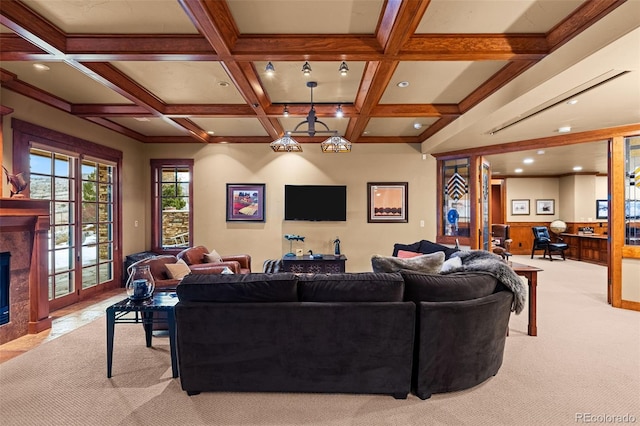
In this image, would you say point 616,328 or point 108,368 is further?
point 616,328

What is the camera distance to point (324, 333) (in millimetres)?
2111

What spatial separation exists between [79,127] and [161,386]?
4176 mm

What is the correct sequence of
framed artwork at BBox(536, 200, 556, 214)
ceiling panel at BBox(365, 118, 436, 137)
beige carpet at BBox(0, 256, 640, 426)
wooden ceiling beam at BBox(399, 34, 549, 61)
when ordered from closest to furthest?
beige carpet at BBox(0, 256, 640, 426) < wooden ceiling beam at BBox(399, 34, 549, 61) < ceiling panel at BBox(365, 118, 436, 137) < framed artwork at BBox(536, 200, 556, 214)

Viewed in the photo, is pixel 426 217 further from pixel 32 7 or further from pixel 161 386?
pixel 32 7

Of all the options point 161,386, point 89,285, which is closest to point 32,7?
point 161,386

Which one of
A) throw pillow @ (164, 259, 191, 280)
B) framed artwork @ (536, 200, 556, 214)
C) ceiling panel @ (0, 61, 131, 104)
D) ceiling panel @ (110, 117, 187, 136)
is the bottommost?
throw pillow @ (164, 259, 191, 280)

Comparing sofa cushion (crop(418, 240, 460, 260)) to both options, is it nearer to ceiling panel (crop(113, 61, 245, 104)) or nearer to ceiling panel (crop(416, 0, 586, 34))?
ceiling panel (crop(416, 0, 586, 34))

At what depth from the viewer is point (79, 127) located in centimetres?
453

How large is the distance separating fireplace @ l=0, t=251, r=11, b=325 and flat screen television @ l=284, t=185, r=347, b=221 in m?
3.89

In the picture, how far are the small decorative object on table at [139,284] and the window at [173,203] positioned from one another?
12.0 ft

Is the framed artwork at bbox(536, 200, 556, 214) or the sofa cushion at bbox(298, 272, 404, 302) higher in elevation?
the framed artwork at bbox(536, 200, 556, 214)

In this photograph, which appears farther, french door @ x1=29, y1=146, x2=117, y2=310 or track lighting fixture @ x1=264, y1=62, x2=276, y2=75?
french door @ x1=29, y1=146, x2=117, y2=310

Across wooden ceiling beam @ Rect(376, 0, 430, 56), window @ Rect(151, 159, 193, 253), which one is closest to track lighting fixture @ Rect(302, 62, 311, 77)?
wooden ceiling beam @ Rect(376, 0, 430, 56)

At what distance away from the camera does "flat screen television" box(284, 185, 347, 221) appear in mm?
6000
